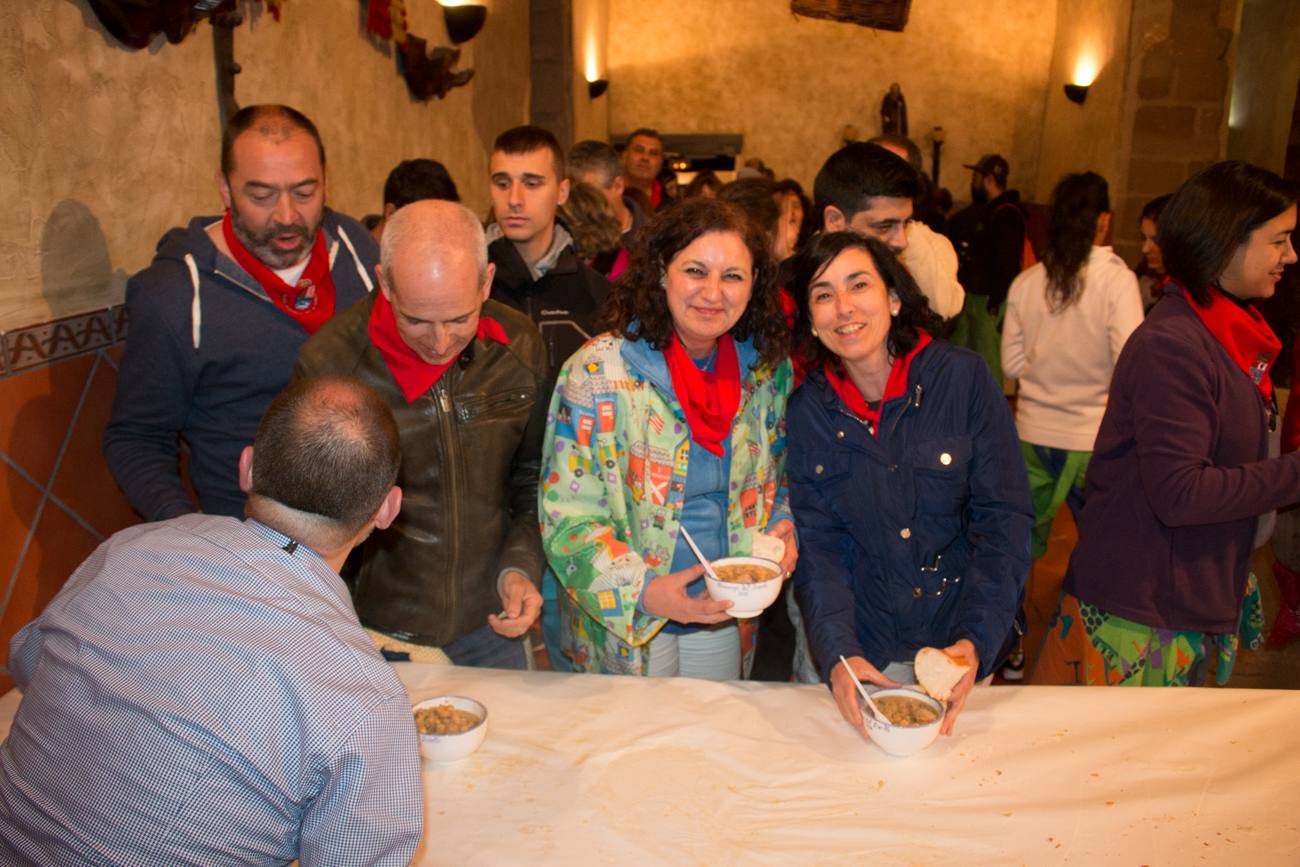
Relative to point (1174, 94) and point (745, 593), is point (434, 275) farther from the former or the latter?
point (1174, 94)

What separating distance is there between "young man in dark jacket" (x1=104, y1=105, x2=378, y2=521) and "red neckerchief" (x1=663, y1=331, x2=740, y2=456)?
0.90m

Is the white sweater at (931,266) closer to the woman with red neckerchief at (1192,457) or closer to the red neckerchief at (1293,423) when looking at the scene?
the woman with red neckerchief at (1192,457)

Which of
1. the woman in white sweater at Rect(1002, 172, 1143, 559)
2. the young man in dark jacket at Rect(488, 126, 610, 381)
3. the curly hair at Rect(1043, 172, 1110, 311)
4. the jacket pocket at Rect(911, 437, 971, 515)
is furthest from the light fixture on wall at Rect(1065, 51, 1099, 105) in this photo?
the jacket pocket at Rect(911, 437, 971, 515)

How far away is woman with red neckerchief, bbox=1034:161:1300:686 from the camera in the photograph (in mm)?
2027

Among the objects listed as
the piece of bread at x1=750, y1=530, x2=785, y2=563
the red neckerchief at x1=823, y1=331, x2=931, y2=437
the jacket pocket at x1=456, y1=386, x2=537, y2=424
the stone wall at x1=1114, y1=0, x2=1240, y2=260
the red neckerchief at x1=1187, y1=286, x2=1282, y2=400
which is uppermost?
the stone wall at x1=1114, y1=0, x2=1240, y2=260

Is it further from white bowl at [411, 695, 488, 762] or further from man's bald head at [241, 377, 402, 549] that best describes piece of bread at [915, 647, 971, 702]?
man's bald head at [241, 377, 402, 549]

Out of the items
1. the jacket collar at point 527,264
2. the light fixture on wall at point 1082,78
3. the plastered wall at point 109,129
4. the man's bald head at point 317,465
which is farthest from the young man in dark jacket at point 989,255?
the man's bald head at point 317,465

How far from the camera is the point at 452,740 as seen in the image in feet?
5.11

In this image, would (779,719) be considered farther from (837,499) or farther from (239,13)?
(239,13)

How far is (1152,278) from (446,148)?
3856mm

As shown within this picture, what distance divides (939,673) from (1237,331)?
1106 millimetres

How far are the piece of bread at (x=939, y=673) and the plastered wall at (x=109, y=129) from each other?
6.51 ft

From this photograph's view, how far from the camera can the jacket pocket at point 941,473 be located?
1954 mm

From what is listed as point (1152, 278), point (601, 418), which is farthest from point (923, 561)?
point (1152, 278)
